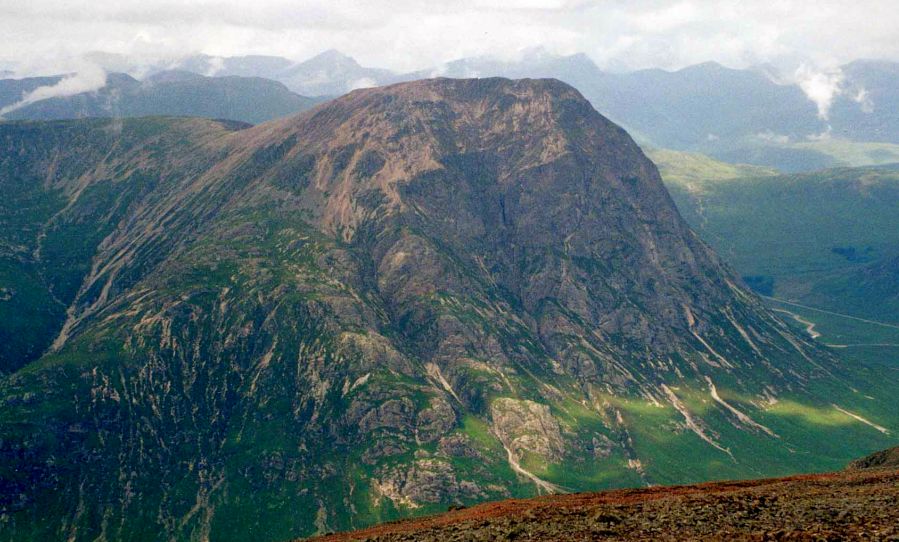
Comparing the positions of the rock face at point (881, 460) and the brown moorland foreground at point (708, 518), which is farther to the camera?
the rock face at point (881, 460)

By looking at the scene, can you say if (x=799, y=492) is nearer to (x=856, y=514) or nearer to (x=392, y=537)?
(x=856, y=514)

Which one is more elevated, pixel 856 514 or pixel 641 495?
Result: pixel 856 514

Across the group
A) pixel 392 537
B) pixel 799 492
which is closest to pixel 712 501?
pixel 799 492

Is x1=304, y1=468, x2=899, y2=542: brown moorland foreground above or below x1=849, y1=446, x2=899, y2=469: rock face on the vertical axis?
above

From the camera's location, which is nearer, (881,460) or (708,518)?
(708,518)

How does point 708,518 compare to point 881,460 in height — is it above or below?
above

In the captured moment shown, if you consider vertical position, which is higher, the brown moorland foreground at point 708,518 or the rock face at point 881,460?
the brown moorland foreground at point 708,518

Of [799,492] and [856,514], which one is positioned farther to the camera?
[799,492]

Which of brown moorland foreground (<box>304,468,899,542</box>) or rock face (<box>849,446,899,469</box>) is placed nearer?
brown moorland foreground (<box>304,468,899,542</box>)
